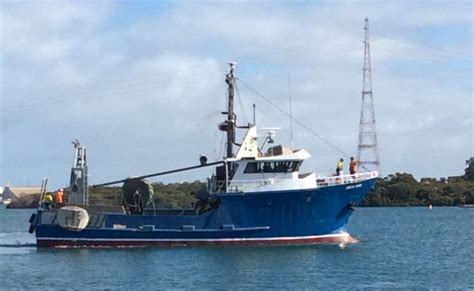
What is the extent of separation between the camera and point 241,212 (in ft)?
144

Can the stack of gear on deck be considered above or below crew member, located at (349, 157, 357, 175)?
below

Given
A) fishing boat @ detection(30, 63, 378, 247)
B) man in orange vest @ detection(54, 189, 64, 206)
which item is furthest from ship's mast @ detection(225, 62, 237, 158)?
man in orange vest @ detection(54, 189, 64, 206)

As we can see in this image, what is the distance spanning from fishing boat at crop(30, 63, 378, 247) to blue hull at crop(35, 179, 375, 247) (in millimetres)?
41

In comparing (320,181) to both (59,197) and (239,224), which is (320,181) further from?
(59,197)

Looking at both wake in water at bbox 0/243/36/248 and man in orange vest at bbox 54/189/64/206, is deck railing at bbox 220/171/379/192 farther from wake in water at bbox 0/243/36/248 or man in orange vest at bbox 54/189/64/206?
wake in water at bbox 0/243/36/248

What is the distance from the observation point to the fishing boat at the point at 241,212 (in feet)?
144

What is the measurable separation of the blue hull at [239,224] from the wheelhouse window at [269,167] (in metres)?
1.00

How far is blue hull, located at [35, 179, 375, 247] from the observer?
44.0 metres

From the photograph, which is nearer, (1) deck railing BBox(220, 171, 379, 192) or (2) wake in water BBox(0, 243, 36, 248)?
(1) deck railing BBox(220, 171, 379, 192)

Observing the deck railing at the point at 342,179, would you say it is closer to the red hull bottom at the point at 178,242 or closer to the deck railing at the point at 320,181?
the deck railing at the point at 320,181

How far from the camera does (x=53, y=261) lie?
41188 millimetres

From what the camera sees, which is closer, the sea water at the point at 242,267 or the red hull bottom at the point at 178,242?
the sea water at the point at 242,267

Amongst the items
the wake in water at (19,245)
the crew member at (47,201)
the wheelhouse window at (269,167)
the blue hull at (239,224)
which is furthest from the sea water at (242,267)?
the wheelhouse window at (269,167)

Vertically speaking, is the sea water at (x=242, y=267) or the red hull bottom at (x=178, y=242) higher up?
the red hull bottom at (x=178, y=242)
